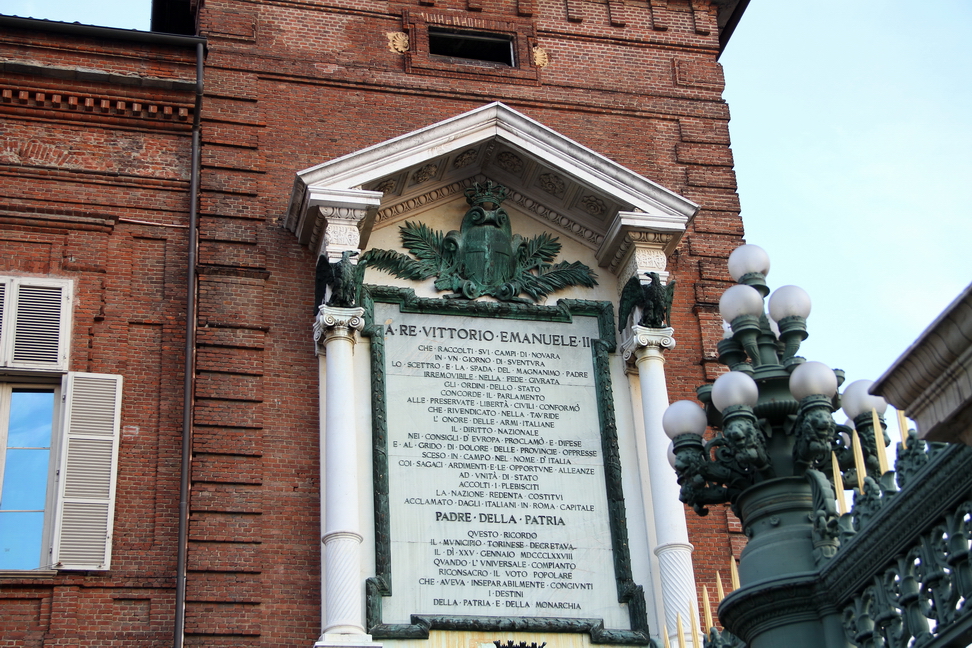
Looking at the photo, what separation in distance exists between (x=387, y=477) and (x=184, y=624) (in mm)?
2416

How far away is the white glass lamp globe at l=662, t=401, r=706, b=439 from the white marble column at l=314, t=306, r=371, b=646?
4915mm

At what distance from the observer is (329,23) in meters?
17.6

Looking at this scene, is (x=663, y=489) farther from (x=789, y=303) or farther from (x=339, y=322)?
(x=789, y=303)

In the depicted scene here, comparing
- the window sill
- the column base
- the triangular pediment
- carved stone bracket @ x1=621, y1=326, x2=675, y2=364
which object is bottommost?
the column base

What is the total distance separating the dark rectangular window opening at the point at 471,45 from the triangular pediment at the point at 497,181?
8.47 ft

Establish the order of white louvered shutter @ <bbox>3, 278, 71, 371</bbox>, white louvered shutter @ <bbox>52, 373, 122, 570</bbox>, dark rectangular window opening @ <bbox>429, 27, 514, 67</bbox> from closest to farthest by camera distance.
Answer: white louvered shutter @ <bbox>52, 373, 122, 570</bbox> → white louvered shutter @ <bbox>3, 278, 71, 371</bbox> → dark rectangular window opening @ <bbox>429, 27, 514, 67</bbox>

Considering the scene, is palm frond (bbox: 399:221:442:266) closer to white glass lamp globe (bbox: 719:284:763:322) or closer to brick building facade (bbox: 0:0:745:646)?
brick building facade (bbox: 0:0:745:646)

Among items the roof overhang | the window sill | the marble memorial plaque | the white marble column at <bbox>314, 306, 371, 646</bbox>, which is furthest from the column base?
the roof overhang

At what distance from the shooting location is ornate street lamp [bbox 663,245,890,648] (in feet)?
27.0

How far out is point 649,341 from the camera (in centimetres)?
1516

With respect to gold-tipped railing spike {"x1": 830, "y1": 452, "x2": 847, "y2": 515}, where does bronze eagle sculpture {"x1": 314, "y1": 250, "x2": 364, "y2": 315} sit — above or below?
above

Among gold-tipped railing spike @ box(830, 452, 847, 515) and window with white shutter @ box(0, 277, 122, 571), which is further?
window with white shutter @ box(0, 277, 122, 571)

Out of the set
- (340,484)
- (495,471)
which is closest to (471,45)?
(495,471)

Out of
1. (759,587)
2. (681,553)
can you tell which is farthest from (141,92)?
(759,587)
